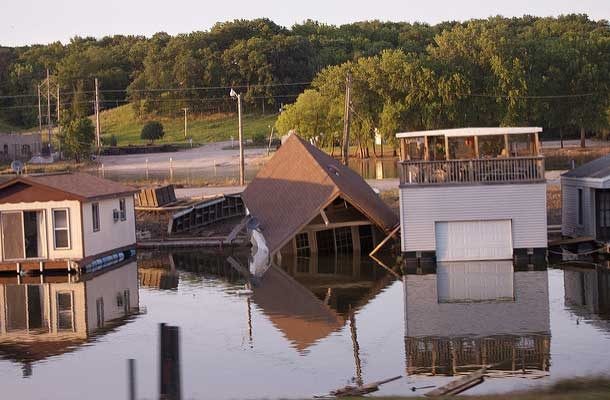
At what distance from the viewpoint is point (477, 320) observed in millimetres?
27219

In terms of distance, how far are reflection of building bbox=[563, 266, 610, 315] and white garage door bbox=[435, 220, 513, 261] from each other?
2.47m

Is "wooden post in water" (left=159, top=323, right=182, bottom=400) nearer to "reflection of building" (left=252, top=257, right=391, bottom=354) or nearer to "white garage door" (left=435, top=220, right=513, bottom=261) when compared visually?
"reflection of building" (left=252, top=257, right=391, bottom=354)

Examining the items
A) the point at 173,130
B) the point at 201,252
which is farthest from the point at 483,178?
the point at 173,130

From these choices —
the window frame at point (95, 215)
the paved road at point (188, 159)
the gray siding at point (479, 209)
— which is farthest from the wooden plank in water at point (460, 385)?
the paved road at point (188, 159)

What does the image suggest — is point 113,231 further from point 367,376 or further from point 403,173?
point 367,376

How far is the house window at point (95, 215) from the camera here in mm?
39781

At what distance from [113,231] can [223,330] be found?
51.7 ft

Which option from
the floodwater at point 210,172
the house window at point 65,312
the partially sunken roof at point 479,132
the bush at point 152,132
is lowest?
the house window at point 65,312

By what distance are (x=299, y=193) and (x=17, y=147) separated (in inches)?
2576

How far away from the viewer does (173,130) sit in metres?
121

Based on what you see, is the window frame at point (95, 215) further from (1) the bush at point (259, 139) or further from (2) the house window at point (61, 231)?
(1) the bush at point (259, 139)

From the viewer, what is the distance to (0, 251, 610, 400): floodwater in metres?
21.2

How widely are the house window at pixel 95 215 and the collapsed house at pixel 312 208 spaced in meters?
5.62

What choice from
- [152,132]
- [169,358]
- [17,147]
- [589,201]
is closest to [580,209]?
[589,201]
